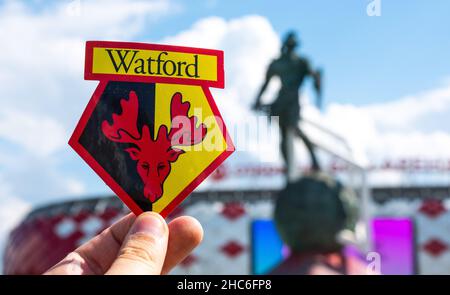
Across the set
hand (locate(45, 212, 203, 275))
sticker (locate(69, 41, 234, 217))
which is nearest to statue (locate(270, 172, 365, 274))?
hand (locate(45, 212, 203, 275))

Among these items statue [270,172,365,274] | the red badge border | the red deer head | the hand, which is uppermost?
the red badge border

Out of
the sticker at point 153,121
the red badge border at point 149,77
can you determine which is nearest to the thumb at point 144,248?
the sticker at point 153,121

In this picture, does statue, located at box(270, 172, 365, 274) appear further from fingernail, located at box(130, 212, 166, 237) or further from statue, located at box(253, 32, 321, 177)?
fingernail, located at box(130, 212, 166, 237)

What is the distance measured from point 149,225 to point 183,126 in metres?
0.35

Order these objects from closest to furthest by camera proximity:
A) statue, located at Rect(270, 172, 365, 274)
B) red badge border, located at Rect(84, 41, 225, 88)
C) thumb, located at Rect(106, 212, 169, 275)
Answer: thumb, located at Rect(106, 212, 169, 275) → red badge border, located at Rect(84, 41, 225, 88) → statue, located at Rect(270, 172, 365, 274)

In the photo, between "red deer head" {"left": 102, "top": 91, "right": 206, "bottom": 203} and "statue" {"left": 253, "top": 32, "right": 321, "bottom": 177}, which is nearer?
"red deer head" {"left": 102, "top": 91, "right": 206, "bottom": 203}

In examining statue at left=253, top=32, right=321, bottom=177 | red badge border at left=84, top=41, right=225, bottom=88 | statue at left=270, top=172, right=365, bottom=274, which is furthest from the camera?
statue at left=253, top=32, right=321, bottom=177

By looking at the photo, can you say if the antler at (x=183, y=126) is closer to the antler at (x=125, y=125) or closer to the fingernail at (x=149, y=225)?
the antler at (x=125, y=125)

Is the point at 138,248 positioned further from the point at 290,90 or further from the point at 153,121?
the point at 290,90

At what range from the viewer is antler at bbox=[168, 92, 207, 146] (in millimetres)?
1893

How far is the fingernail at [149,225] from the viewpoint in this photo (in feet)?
5.70

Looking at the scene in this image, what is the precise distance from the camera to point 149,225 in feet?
5.74

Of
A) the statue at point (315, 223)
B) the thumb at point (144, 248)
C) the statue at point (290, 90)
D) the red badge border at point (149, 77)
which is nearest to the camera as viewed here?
the thumb at point (144, 248)

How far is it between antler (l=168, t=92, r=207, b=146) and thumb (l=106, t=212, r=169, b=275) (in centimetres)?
27
